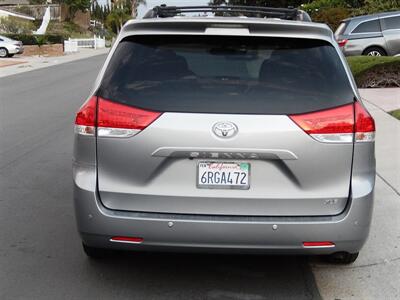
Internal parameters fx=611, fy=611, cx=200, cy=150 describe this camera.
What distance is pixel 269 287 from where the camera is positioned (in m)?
4.26

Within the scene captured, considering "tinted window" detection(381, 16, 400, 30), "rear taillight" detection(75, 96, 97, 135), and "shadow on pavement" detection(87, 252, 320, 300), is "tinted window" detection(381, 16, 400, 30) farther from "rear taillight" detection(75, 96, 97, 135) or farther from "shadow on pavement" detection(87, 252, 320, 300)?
"rear taillight" detection(75, 96, 97, 135)

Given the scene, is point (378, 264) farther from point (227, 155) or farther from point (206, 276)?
point (227, 155)

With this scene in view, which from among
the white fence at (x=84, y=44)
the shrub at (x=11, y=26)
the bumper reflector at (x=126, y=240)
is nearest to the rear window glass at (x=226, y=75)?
the bumper reflector at (x=126, y=240)

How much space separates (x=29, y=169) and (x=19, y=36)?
134 ft

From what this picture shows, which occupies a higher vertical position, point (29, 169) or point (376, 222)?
point (376, 222)

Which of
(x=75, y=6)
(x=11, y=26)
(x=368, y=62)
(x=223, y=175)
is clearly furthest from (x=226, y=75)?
(x=75, y=6)

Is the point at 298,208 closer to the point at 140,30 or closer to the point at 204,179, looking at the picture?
the point at 204,179

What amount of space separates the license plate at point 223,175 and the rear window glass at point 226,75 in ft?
1.06

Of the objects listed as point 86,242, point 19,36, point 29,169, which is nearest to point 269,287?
point 86,242

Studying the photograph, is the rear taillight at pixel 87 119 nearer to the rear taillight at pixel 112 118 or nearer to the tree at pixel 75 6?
the rear taillight at pixel 112 118

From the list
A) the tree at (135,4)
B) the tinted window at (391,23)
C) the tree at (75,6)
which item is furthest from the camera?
the tree at (135,4)

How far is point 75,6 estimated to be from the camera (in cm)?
6831

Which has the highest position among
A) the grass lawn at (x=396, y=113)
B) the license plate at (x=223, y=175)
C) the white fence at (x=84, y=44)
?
the license plate at (x=223, y=175)

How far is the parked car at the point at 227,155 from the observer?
12.0 ft
